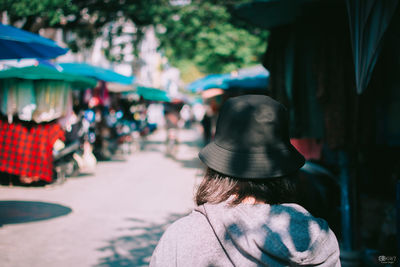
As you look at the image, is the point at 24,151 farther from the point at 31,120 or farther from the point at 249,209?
the point at 249,209

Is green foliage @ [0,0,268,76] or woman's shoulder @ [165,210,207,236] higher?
green foliage @ [0,0,268,76]

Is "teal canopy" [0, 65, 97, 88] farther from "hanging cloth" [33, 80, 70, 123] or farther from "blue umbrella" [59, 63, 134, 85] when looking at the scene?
"blue umbrella" [59, 63, 134, 85]

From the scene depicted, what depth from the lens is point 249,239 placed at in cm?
128

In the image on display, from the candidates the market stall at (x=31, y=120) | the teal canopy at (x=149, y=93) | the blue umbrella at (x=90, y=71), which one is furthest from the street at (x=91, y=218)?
the teal canopy at (x=149, y=93)

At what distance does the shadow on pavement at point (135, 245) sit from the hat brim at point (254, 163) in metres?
3.46

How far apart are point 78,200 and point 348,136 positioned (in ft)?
18.6

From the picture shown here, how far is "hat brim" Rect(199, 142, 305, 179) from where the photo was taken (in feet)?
4.64

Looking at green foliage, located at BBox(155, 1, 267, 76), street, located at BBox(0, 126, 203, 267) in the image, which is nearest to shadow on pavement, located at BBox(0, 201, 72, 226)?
street, located at BBox(0, 126, 203, 267)

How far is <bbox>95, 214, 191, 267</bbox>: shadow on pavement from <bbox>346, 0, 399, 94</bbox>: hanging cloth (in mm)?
3317

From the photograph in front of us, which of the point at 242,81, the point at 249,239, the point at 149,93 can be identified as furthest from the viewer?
the point at 149,93

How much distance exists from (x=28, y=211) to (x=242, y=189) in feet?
20.3

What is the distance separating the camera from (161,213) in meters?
6.87

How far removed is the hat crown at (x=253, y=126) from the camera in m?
1.45

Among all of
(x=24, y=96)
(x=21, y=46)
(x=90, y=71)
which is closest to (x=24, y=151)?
(x=24, y=96)
